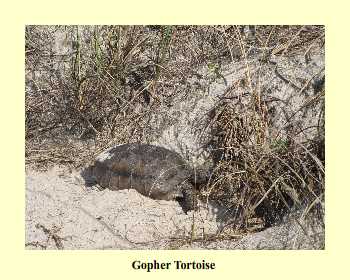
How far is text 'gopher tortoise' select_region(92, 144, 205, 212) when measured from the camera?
13.7ft

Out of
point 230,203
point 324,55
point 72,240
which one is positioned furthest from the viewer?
point 324,55

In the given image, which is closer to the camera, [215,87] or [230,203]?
[230,203]

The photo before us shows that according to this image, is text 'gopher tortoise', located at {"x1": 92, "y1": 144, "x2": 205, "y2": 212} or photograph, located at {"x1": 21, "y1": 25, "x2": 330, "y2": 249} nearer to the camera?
photograph, located at {"x1": 21, "y1": 25, "x2": 330, "y2": 249}

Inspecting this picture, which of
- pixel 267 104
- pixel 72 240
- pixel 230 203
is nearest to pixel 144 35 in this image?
pixel 267 104

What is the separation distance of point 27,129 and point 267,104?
2.02m

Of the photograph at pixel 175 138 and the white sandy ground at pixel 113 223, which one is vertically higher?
the photograph at pixel 175 138

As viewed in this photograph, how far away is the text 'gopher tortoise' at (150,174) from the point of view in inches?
164

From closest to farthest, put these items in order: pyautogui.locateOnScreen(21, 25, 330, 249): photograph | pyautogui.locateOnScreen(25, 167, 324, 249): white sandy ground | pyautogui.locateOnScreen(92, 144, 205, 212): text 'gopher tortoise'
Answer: pyautogui.locateOnScreen(25, 167, 324, 249): white sandy ground < pyautogui.locateOnScreen(21, 25, 330, 249): photograph < pyautogui.locateOnScreen(92, 144, 205, 212): text 'gopher tortoise'

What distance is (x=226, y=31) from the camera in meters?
4.89

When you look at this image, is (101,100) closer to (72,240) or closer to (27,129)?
(27,129)

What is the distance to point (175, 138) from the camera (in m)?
4.60

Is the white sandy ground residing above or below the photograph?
below

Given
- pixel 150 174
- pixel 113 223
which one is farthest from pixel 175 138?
pixel 113 223

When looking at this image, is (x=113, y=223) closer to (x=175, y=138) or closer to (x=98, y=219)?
(x=98, y=219)
